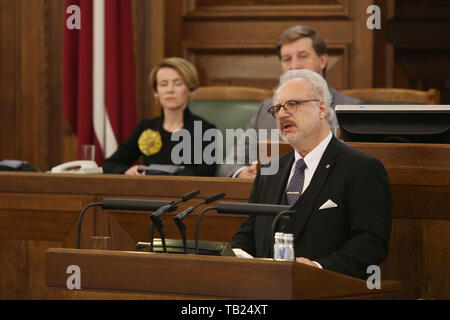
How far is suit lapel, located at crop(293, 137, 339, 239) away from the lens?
2.53 m

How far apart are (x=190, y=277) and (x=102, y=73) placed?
3.16 m

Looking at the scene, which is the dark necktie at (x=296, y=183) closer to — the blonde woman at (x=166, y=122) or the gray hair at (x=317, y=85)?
the gray hair at (x=317, y=85)

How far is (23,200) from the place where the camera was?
11.3ft

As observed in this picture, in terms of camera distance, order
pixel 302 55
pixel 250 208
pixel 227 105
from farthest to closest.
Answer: pixel 227 105 < pixel 302 55 < pixel 250 208

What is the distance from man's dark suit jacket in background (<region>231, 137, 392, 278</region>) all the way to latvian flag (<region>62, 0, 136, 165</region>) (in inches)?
94.0

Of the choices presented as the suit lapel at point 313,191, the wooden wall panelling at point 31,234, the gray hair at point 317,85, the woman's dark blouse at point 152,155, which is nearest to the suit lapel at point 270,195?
the suit lapel at point 313,191

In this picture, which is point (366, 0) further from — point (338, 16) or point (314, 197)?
point (314, 197)

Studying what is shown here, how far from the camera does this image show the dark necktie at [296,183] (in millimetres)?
Result: 2639

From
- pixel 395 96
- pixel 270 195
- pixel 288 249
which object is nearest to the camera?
pixel 288 249

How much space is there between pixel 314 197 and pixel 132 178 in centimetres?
108

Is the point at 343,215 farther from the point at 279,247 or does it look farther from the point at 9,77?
the point at 9,77

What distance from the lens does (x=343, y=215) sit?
2.50 m

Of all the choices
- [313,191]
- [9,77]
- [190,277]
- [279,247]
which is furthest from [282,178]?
[9,77]

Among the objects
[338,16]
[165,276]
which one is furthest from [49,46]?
[165,276]
